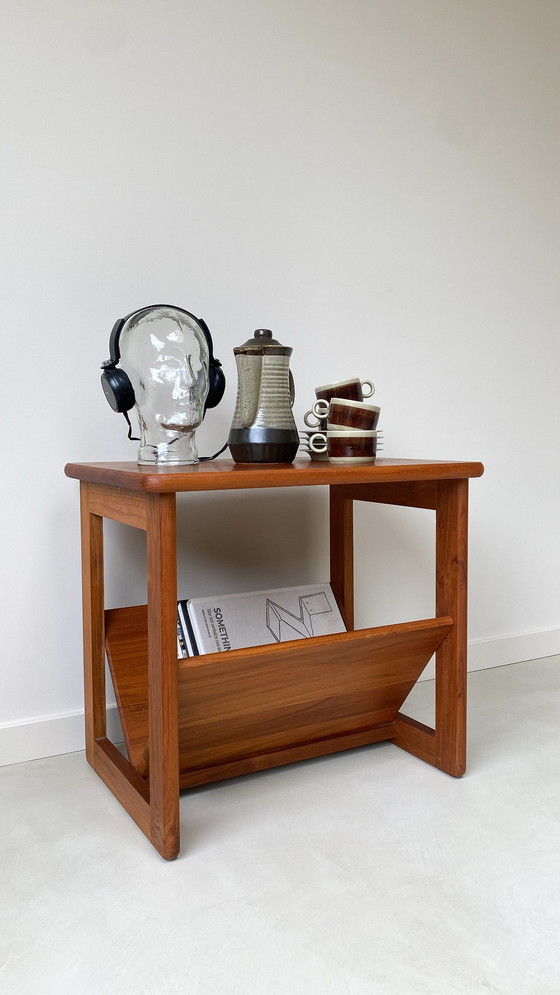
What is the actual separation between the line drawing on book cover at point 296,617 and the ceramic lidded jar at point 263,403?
1.30 ft

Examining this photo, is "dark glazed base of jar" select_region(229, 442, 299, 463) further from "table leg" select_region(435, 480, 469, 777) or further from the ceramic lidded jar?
"table leg" select_region(435, 480, 469, 777)

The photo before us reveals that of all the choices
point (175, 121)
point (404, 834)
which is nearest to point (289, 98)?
point (175, 121)

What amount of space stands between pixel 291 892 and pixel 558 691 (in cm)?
133

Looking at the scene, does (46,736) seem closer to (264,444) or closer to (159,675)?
(159,675)

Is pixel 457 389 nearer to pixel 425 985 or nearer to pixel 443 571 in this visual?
pixel 443 571

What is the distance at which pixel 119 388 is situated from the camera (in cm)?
152

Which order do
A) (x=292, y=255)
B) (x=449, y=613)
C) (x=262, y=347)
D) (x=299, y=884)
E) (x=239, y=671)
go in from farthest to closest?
(x=292, y=255)
(x=449, y=613)
(x=262, y=347)
(x=239, y=671)
(x=299, y=884)

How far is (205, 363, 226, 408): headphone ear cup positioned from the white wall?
0.36 meters

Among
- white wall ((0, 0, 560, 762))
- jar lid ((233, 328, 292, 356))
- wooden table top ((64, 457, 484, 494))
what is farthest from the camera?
white wall ((0, 0, 560, 762))

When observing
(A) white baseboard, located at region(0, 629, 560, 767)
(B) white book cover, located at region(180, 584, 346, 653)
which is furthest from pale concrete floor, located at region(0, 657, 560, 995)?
(B) white book cover, located at region(180, 584, 346, 653)

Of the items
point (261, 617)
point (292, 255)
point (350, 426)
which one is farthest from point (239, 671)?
point (292, 255)

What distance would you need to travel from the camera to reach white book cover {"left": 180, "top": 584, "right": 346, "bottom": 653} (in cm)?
168

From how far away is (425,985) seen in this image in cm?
103

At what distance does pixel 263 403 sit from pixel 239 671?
0.54m
